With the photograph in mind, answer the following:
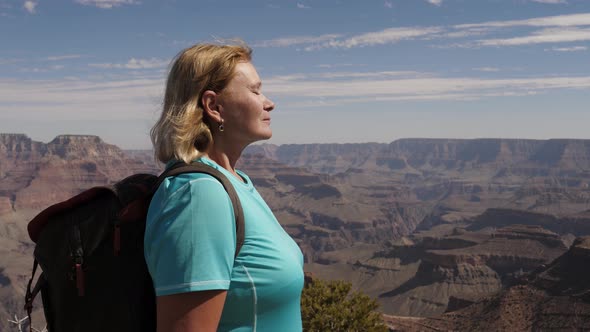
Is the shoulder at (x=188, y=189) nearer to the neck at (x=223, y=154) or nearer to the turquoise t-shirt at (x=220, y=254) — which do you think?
the turquoise t-shirt at (x=220, y=254)

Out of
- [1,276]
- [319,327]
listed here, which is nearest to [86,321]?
[319,327]

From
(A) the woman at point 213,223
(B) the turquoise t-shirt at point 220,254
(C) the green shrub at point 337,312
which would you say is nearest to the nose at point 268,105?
(A) the woman at point 213,223

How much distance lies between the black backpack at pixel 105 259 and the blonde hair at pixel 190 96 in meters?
0.30

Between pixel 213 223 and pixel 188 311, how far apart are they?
1.47ft

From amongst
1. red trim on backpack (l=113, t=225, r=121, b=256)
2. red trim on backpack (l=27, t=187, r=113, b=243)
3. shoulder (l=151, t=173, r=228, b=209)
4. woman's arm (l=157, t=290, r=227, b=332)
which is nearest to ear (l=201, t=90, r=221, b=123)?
shoulder (l=151, t=173, r=228, b=209)

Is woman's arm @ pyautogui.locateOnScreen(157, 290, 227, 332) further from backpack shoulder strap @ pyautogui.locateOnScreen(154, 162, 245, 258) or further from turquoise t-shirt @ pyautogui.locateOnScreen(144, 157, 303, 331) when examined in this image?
backpack shoulder strap @ pyautogui.locateOnScreen(154, 162, 245, 258)

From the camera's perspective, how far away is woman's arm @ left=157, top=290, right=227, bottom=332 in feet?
8.75

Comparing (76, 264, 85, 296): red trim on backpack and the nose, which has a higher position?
the nose

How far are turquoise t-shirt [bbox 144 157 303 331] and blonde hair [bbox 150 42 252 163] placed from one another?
40cm

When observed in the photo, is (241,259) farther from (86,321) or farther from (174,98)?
(174,98)

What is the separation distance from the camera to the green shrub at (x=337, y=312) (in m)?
25.7

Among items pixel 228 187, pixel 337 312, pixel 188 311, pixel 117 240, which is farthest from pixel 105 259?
pixel 337 312

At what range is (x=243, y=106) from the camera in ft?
11.3

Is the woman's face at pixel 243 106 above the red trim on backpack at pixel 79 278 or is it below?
above
